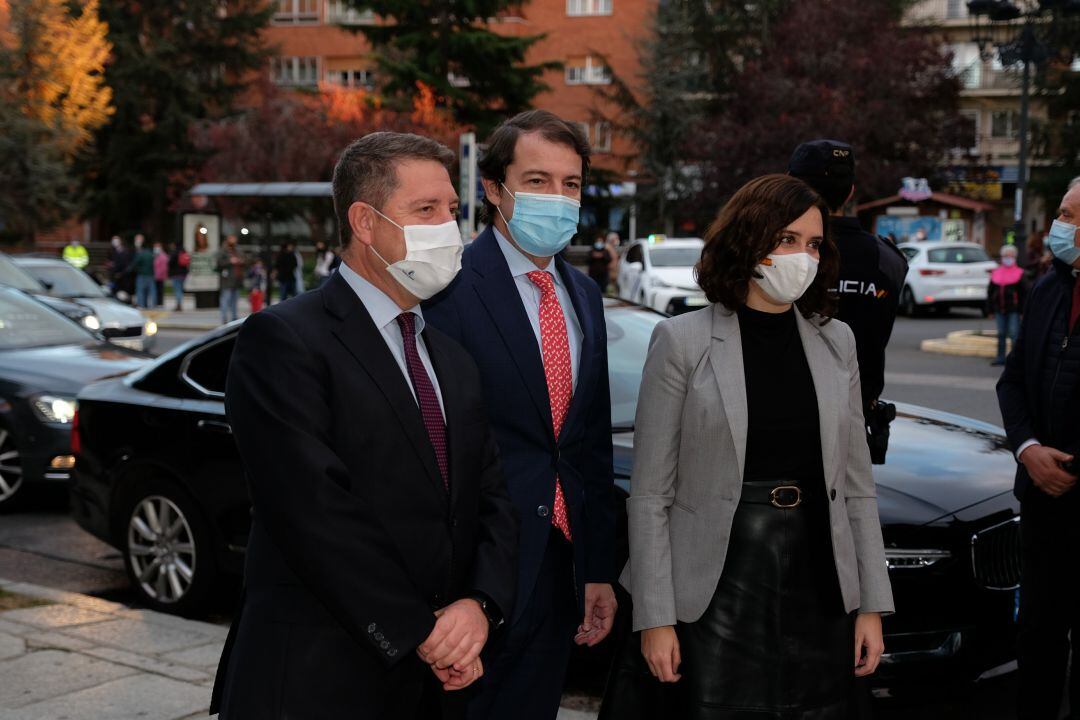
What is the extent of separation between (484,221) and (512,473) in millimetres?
782

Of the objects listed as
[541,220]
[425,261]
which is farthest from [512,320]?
[425,261]

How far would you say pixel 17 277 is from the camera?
15523 mm

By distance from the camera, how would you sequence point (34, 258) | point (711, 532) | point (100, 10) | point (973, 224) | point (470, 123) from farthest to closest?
1. point (100, 10)
2. point (470, 123)
3. point (973, 224)
4. point (34, 258)
5. point (711, 532)

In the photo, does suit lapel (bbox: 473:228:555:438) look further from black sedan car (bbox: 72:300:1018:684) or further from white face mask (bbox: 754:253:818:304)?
black sedan car (bbox: 72:300:1018:684)

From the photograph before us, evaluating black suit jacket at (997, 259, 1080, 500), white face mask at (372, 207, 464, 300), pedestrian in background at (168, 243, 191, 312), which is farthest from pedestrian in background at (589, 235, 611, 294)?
white face mask at (372, 207, 464, 300)

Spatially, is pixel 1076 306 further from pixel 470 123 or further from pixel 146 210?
pixel 146 210

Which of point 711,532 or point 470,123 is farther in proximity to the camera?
point 470,123

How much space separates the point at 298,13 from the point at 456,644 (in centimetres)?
6160

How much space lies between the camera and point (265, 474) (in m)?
2.38

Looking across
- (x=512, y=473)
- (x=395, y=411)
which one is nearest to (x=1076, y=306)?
(x=512, y=473)

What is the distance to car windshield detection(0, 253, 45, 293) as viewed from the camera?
1526 centimetres

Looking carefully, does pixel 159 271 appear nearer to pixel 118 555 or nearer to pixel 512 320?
pixel 118 555

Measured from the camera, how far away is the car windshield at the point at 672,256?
23.7 meters

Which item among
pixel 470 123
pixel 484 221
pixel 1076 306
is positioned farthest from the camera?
pixel 470 123
